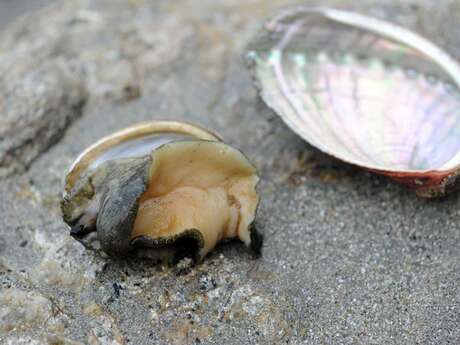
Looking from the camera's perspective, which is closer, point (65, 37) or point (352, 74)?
point (352, 74)

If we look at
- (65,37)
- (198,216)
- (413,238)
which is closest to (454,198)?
(413,238)

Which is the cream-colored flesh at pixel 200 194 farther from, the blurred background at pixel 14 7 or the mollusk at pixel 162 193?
the blurred background at pixel 14 7

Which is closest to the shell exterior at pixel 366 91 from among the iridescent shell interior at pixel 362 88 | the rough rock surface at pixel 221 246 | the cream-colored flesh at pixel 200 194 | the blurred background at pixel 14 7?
the iridescent shell interior at pixel 362 88

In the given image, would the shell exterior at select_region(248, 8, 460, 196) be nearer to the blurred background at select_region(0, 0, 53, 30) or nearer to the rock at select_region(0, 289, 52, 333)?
the rock at select_region(0, 289, 52, 333)

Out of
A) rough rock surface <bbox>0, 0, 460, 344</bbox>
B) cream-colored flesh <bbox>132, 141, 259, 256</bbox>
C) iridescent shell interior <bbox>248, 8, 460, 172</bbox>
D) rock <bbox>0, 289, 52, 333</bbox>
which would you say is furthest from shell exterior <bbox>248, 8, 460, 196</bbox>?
rock <bbox>0, 289, 52, 333</bbox>

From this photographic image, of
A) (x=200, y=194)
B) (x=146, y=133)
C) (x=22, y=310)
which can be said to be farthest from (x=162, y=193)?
(x=22, y=310)

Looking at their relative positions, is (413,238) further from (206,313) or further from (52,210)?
(52,210)
